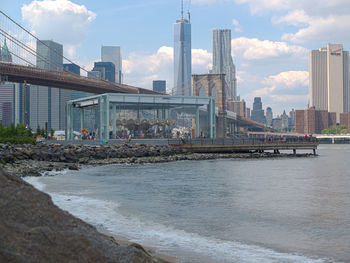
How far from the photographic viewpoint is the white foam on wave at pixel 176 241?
9.16m

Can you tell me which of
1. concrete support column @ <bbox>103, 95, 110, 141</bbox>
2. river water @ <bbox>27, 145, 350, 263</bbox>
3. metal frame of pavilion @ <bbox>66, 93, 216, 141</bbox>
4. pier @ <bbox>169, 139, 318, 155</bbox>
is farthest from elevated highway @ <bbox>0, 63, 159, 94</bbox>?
river water @ <bbox>27, 145, 350, 263</bbox>

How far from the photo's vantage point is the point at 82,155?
43969mm

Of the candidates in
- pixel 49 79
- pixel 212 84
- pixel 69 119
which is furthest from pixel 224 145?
pixel 212 84

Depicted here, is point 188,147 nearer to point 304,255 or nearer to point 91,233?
point 304,255

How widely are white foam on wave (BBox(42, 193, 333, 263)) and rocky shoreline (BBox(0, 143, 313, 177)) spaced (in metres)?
13.6

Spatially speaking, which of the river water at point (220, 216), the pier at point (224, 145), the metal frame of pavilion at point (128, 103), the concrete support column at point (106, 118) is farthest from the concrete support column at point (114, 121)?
the river water at point (220, 216)

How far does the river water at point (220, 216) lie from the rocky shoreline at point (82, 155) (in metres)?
8.32

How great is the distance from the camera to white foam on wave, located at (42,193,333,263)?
9164 mm

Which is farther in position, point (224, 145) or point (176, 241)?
point (224, 145)

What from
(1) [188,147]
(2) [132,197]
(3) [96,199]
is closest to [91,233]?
(3) [96,199]

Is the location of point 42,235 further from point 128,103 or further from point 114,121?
point 114,121

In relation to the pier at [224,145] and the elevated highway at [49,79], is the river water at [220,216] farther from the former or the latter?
the elevated highway at [49,79]

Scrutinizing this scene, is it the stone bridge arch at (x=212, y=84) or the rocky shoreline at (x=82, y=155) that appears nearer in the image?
the rocky shoreline at (x=82, y=155)

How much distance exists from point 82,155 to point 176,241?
34.7 meters
